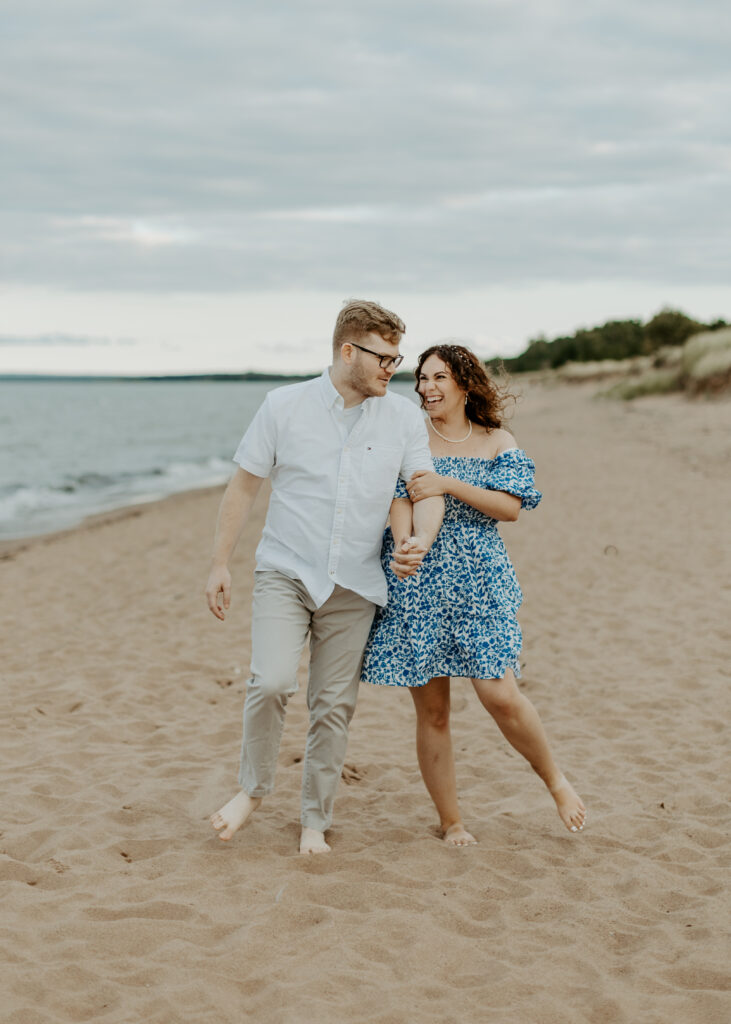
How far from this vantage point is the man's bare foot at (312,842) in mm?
3955

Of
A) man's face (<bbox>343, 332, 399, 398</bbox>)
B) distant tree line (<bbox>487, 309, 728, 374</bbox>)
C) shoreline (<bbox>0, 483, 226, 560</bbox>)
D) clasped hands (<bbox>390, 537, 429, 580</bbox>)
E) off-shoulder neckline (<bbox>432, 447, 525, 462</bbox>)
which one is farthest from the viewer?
distant tree line (<bbox>487, 309, 728, 374</bbox>)

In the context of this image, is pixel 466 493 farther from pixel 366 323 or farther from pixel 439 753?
pixel 439 753

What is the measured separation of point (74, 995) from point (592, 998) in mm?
1443

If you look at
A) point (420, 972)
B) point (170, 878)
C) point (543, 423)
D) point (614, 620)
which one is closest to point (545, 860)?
point (420, 972)

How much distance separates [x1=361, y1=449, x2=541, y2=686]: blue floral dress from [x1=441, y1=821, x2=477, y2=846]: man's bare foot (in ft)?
2.47

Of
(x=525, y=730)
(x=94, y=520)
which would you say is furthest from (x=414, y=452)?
(x=94, y=520)

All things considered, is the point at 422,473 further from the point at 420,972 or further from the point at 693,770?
the point at 693,770

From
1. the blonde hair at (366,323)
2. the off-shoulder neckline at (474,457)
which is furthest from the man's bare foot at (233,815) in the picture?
the blonde hair at (366,323)

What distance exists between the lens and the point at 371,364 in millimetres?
3664

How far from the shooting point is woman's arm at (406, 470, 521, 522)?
3697mm

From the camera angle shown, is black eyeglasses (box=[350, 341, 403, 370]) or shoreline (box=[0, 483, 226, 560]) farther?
shoreline (box=[0, 483, 226, 560])

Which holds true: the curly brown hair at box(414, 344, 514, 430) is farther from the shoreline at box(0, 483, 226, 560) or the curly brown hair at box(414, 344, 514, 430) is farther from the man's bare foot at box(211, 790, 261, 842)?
the shoreline at box(0, 483, 226, 560)

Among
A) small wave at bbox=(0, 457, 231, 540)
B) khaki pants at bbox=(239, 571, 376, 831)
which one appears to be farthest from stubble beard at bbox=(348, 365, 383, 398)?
small wave at bbox=(0, 457, 231, 540)

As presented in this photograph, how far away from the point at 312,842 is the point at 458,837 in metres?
0.59
